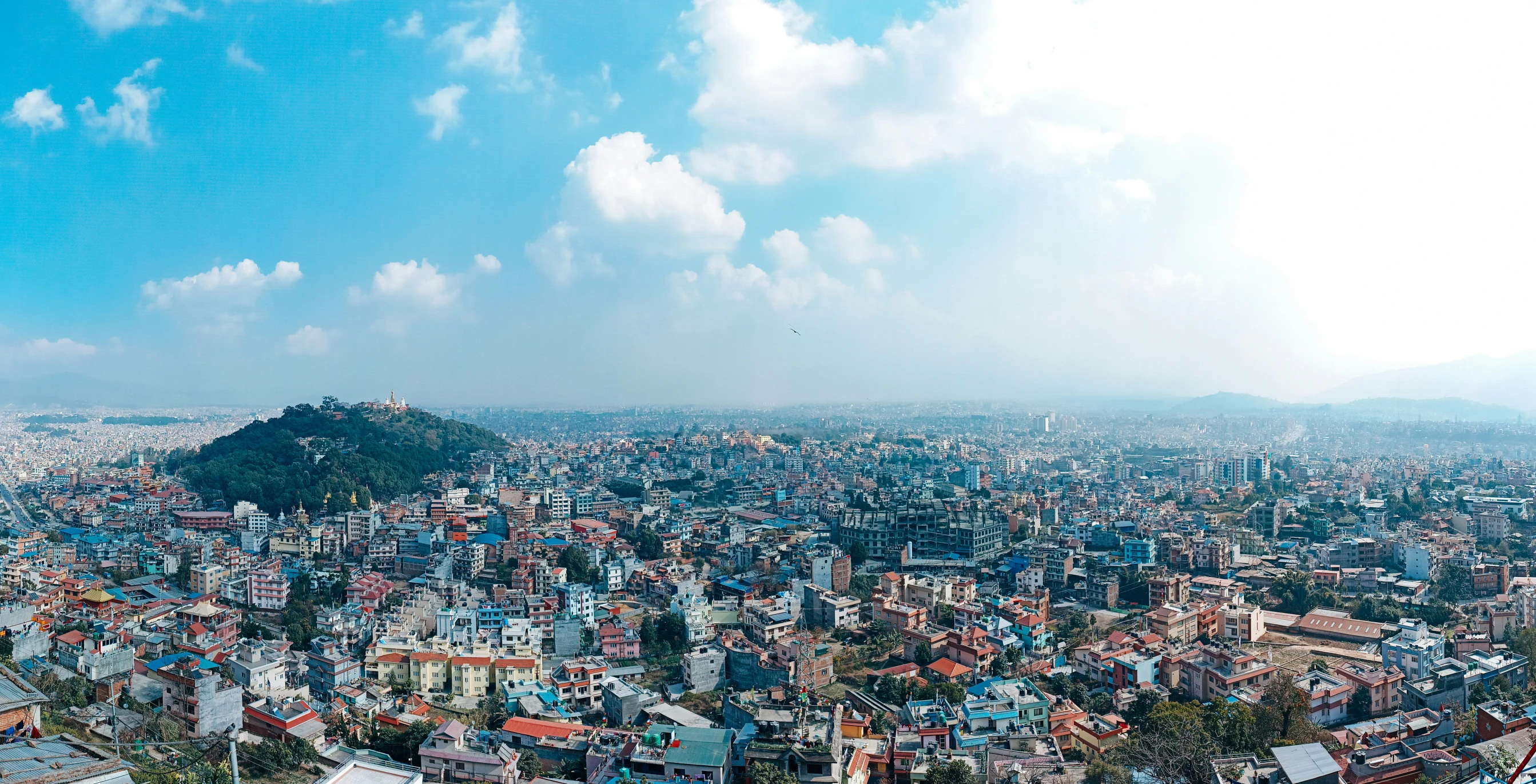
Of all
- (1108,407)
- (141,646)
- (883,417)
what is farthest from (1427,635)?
(1108,407)

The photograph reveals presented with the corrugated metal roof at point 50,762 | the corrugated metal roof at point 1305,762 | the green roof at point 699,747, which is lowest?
the green roof at point 699,747

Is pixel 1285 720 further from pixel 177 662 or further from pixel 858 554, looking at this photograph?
pixel 177 662

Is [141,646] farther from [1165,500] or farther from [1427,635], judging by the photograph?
[1165,500]

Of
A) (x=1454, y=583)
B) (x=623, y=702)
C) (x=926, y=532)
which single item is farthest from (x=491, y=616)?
(x=1454, y=583)

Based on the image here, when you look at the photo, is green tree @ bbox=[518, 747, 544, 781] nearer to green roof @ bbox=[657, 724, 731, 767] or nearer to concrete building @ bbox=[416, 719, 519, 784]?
concrete building @ bbox=[416, 719, 519, 784]

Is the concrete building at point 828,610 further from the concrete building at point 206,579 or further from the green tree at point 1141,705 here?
the concrete building at point 206,579

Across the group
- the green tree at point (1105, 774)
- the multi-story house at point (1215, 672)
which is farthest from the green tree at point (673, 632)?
the green tree at point (1105, 774)

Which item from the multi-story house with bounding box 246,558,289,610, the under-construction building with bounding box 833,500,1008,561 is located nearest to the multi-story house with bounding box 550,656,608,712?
the multi-story house with bounding box 246,558,289,610
